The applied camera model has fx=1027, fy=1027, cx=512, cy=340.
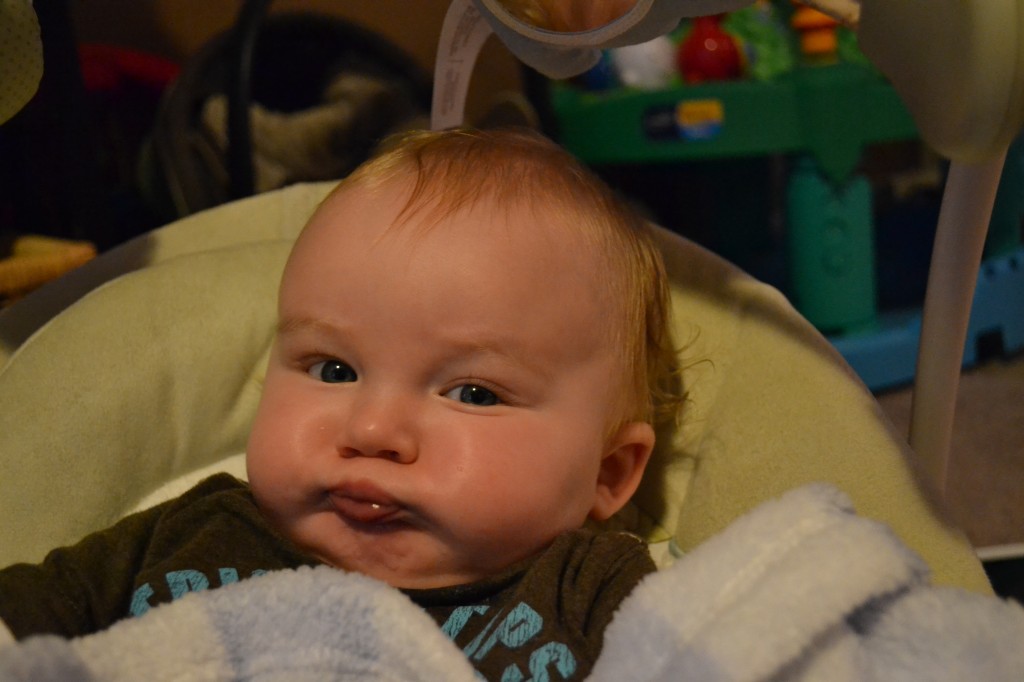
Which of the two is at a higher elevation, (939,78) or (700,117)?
(939,78)

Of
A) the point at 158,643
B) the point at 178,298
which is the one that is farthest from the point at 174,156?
the point at 158,643

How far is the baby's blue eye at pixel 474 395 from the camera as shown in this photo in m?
0.78

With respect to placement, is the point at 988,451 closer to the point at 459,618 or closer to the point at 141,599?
the point at 459,618

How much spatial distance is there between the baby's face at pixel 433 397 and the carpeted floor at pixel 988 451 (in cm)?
87

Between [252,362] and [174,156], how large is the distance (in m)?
0.93

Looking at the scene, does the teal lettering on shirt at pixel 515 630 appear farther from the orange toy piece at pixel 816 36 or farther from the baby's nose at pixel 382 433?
the orange toy piece at pixel 816 36

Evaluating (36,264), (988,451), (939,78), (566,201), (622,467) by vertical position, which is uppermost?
(939,78)

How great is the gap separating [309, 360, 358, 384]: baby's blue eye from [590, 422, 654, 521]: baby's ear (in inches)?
9.3

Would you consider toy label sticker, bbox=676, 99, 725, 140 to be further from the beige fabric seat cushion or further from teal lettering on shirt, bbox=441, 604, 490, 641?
teal lettering on shirt, bbox=441, 604, 490, 641

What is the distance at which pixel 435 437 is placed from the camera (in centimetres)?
75

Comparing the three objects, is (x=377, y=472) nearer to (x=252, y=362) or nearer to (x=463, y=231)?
(x=463, y=231)

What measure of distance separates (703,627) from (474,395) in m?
0.27

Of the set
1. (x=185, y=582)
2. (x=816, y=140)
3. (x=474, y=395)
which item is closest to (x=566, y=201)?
(x=474, y=395)

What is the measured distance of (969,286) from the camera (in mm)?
752
